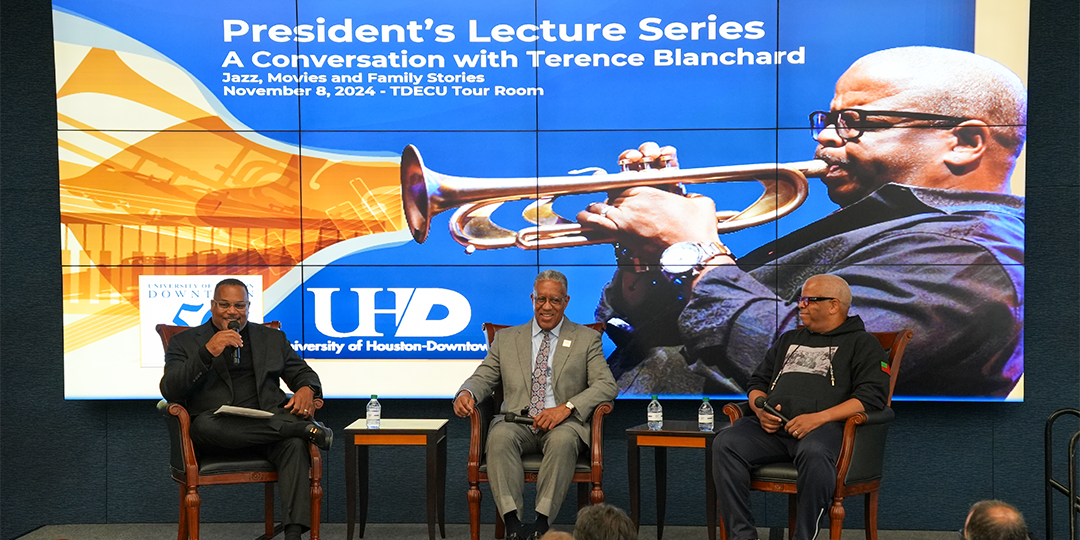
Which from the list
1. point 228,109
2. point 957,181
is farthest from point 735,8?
point 228,109

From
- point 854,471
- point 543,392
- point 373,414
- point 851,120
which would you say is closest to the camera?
point 854,471

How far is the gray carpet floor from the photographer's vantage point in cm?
480

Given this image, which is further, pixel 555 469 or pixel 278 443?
pixel 278 443

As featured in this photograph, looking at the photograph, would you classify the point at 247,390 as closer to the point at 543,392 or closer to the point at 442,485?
the point at 442,485

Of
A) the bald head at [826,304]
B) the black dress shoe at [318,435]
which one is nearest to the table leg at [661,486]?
the bald head at [826,304]

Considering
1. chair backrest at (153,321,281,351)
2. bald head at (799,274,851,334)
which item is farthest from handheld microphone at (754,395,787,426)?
chair backrest at (153,321,281,351)

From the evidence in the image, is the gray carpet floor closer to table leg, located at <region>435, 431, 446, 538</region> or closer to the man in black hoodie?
table leg, located at <region>435, 431, 446, 538</region>

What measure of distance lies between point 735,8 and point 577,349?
193 centimetres

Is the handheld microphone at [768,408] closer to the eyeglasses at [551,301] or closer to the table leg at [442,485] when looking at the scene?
the eyeglasses at [551,301]

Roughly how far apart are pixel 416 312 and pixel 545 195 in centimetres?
89

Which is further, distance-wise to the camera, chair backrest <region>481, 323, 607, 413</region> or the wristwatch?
the wristwatch

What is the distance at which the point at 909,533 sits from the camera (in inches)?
192

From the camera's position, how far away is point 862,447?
390 cm

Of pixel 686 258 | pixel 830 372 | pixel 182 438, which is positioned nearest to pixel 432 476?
pixel 182 438
